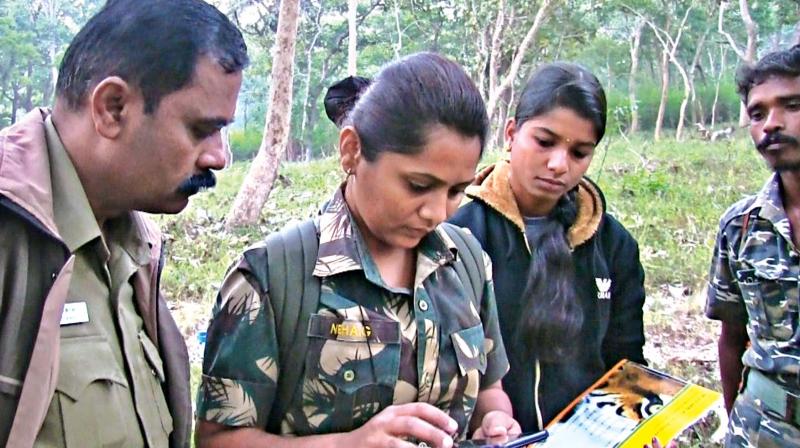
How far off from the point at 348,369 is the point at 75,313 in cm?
47

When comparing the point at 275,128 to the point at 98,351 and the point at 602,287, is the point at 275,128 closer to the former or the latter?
Answer: the point at 602,287

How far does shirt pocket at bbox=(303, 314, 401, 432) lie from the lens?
1.31 meters

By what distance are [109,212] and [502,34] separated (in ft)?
30.1

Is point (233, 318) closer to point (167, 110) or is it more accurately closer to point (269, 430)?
point (269, 430)

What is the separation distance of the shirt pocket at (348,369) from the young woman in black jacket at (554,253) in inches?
24.4

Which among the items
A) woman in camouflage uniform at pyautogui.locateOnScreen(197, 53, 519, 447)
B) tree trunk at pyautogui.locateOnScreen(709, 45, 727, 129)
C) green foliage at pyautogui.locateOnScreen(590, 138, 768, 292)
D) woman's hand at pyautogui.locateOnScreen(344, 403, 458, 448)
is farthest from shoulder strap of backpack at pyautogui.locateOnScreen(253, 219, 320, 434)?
tree trunk at pyautogui.locateOnScreen(709, 45, 727, 129)

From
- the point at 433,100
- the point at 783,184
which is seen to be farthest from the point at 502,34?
the point at 433,100

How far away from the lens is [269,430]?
1.35 metres

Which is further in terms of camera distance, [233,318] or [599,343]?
[599,343]

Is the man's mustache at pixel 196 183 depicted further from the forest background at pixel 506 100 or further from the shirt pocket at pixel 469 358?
the shirt pocket at pixel 469 358

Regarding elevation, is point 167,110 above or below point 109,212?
above

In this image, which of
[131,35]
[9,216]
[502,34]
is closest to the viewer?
[9,216]

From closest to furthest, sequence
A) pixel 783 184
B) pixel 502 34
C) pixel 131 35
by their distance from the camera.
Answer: pixel 131 35 → pixel 783 184 → pixel 502 34

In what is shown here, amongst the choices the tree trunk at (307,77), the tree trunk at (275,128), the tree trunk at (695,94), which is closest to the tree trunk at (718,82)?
the tree trunk at (695,94)
